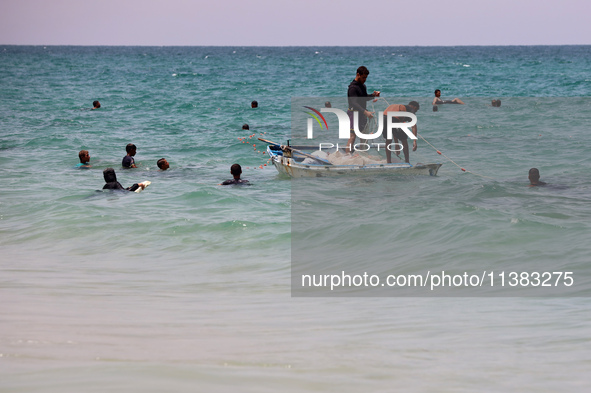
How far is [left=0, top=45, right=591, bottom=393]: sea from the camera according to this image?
444cm

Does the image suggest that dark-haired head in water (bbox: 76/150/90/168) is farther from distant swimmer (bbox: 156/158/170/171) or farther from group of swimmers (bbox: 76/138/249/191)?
distant swimmer (bbox: 156/158/170/171)

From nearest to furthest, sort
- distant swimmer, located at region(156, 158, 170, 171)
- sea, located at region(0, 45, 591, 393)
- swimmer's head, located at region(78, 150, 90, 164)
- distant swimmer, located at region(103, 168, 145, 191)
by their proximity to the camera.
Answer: sea, located at region(0, 45, 591, 393) < distant swimmer, located at region(103, 168, 145, 191) < distant swimmer, located at region(156, 158, 170, 171) < swimmer's head, located at region(78, 150, 90, 164)

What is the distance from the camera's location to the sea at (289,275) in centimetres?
444

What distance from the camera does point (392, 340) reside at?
523 centimetres

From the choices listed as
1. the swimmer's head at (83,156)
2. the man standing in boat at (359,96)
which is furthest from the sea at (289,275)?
the man standing in boat at (359,96)

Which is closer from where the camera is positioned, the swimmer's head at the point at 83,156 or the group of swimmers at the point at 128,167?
the group of swimmers at the point at 128,167

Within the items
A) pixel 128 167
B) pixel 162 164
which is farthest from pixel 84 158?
pixel 162 164

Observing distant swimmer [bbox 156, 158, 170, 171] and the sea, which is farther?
distant swimmer [bbox 156, 158, 170, 171]

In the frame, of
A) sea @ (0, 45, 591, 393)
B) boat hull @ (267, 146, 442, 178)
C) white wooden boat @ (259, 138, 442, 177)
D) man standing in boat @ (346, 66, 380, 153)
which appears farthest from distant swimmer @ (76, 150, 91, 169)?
man standing in boat @ (346, 66, 380, 153)

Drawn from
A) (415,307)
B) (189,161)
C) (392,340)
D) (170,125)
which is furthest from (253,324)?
(170,125)

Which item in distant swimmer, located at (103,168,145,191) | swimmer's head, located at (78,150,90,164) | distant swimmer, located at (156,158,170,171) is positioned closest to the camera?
distant swimmer, located at (103,168,145,191)

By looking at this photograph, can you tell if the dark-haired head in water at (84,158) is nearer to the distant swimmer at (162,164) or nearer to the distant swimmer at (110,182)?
the distant swimmer at (162,164)

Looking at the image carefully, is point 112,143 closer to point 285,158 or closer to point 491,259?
point 285,158

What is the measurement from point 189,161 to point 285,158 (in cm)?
503
